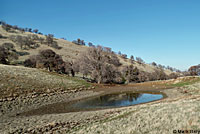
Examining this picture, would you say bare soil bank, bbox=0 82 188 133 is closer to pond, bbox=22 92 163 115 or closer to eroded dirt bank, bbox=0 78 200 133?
eroded dirt bank, bbox=0 78 200 133

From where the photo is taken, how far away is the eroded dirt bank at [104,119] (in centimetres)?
846

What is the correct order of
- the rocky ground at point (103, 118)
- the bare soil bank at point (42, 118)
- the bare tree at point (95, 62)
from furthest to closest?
the bare tree at point (95, 62) < the bare soil bank at point (42, 118) < the rocky ground at point (103, 118)

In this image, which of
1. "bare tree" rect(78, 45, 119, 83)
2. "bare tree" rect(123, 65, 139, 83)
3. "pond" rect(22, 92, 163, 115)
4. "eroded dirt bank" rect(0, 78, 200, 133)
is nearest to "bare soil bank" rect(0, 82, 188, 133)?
"eroded dirt bank" rect(0, 78, 200, 133)

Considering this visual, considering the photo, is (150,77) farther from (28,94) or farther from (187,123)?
(187,123)

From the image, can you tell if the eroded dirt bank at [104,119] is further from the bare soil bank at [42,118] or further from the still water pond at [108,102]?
the still water pond at [108,102]

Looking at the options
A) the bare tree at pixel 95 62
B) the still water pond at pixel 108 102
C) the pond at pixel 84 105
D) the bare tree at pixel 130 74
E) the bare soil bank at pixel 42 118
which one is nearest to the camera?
the bare soil bank at pixel 42 118

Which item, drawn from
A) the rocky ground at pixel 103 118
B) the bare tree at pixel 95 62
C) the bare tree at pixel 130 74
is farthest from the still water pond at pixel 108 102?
the bare tree at pixel 130 74

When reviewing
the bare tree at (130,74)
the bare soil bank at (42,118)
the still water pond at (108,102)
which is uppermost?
the bare tree at (130,74)

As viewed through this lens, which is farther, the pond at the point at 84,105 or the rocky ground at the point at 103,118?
the pond at the point at 84,105

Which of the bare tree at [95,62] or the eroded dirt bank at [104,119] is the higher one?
the bare tree at [95,62]

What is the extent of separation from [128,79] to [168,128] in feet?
244

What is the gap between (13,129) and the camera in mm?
11914

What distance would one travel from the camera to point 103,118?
13531mm

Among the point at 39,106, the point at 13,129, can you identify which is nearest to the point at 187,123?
the point at 13,129
